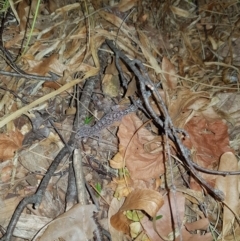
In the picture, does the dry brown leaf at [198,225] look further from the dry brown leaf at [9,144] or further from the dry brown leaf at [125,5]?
the dry brown leaf at [125,5]

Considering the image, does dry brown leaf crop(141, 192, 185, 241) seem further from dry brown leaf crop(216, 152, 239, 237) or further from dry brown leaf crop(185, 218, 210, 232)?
dry brown leaf crop(216, 152, 239, 237)

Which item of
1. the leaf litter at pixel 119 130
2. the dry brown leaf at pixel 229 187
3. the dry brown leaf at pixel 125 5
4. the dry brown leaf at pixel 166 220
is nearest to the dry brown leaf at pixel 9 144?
the leaf litter at pixel 119 130

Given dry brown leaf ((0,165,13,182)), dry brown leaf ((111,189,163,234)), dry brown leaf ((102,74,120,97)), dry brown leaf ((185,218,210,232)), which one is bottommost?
dry brown leaf ((185,218,210,232))

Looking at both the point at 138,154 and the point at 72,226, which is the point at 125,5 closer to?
the point at 138,154

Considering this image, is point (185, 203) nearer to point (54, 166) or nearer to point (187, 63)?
point (54, 166)

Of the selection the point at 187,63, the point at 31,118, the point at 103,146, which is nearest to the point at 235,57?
the point at 187,63

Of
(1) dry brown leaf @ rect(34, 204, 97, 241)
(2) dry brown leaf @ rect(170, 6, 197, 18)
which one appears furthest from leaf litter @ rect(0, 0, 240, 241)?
(2) dry brown leaf @ rect(170, 6, 197, 18)
